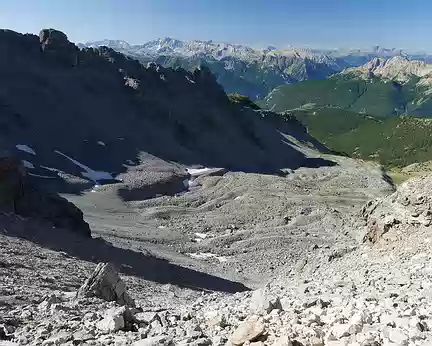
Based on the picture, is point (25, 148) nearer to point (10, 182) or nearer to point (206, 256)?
point (10, 182)

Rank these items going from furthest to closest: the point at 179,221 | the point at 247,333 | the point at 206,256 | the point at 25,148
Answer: the point at 25,148, the point at 179,221, the point at 206,256, the point at 247,333

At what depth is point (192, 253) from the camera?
4816cm

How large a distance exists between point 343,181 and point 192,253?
153 ft

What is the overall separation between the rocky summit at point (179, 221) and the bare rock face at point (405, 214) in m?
0.11

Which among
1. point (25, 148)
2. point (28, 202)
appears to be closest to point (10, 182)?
point (28, 202)

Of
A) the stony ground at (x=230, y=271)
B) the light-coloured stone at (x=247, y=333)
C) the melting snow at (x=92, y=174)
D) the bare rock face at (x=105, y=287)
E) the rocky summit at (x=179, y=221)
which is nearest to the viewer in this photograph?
the light-coloured stone at (x=247, y=333)

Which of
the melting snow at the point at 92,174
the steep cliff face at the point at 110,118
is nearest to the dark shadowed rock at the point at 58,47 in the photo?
the steep cliff face at the point at 110,118

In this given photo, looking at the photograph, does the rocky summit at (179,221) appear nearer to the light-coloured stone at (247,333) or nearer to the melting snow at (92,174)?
the light-coloured stone at (247,333)

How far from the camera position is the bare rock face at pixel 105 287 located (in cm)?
1903

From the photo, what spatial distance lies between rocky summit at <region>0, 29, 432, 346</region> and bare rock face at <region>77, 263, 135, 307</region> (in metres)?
0.07

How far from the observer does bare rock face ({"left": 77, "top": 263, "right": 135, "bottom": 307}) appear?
1903cm

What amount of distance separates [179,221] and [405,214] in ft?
117

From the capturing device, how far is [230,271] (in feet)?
139

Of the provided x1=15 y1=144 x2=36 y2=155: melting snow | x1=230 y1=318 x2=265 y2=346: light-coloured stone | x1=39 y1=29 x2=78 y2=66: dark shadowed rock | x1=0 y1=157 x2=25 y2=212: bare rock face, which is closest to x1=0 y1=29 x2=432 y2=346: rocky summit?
x1=230 y1=318 x2=265 y2=346: light-coloured stone
